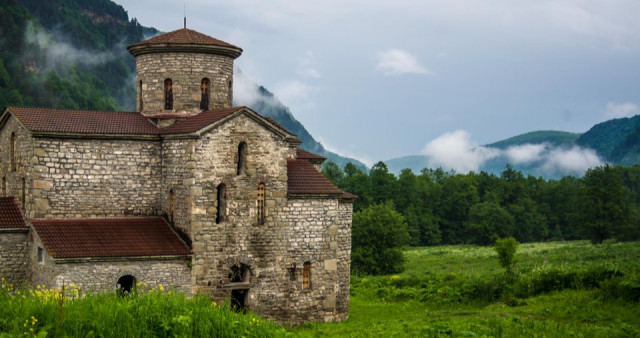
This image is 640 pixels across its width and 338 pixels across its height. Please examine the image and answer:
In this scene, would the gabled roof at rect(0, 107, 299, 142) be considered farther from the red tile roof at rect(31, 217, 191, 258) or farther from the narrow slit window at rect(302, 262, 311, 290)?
the narrow slit window at rect(302, 262, 311, 290)

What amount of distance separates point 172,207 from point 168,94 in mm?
4866

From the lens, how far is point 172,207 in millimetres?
27359

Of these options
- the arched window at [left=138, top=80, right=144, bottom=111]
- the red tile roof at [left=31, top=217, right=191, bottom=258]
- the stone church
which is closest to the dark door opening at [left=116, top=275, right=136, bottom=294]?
the stone church

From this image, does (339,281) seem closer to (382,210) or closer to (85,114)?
(85,114)

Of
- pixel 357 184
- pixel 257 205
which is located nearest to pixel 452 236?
pixel 357 184

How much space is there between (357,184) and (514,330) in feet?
223

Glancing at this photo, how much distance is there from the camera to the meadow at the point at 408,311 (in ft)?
54.5

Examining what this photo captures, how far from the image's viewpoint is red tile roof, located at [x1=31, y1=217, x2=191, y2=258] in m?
24.6

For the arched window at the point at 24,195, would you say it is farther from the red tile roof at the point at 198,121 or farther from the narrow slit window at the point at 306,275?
the narrow slit window at the point at 306,275

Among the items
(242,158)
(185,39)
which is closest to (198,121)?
(242,158)

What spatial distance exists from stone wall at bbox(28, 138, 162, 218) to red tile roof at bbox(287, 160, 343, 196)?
15.7 ft

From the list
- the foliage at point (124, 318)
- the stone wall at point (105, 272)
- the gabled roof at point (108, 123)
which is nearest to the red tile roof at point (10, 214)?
the stone wall at point (105, 272)

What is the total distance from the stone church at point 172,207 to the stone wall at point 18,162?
71mm

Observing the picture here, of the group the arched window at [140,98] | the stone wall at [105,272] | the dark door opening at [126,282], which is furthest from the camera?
the arched window at [140,98]
